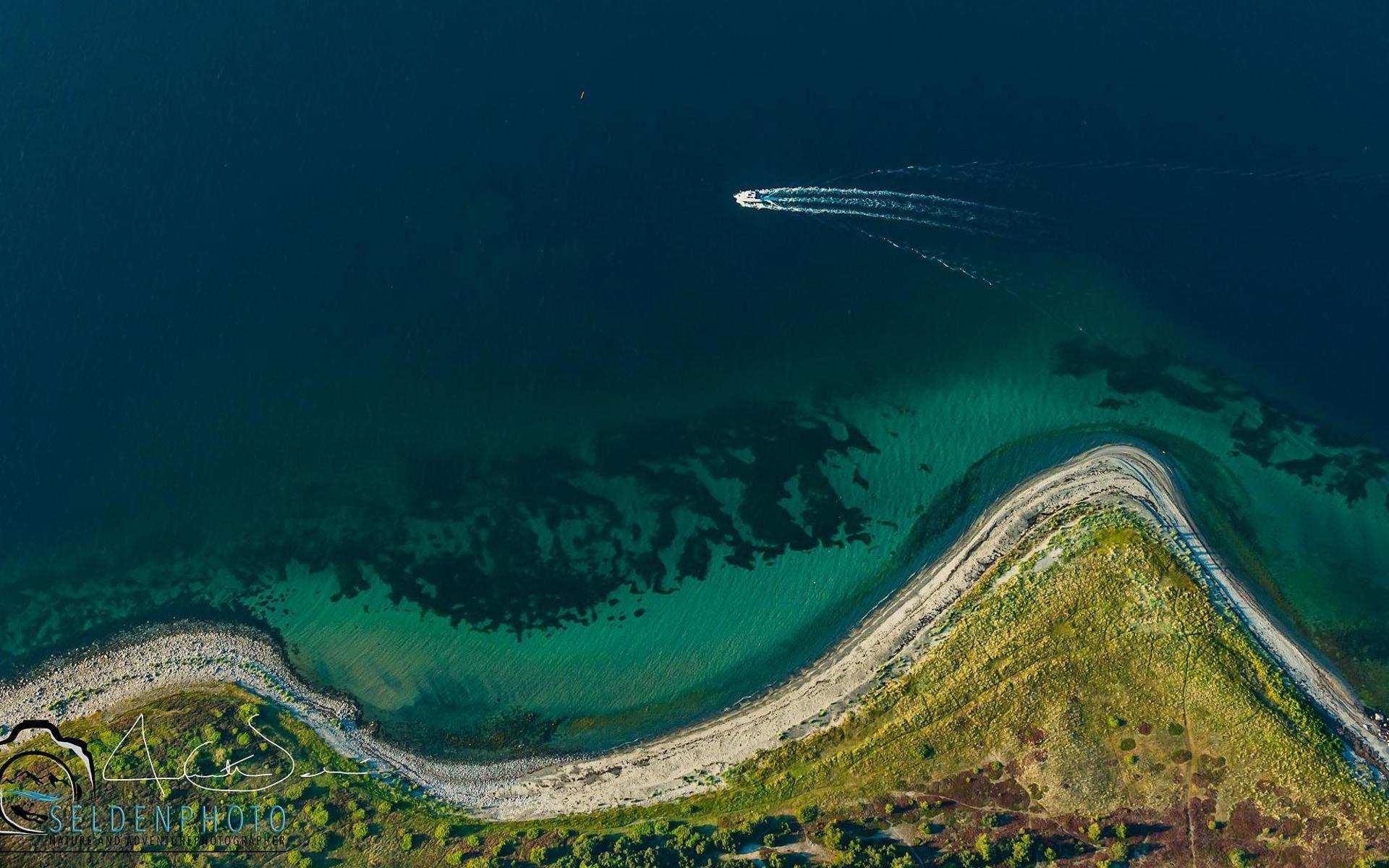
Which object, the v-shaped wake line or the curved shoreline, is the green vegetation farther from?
the v-shaped wake line

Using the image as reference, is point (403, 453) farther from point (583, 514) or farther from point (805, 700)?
point (805, 700)

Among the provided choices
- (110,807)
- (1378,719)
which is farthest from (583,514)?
(1378,719)

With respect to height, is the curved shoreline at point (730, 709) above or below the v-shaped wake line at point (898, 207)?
below

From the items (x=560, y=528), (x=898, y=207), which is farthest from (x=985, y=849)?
(x=898, y=207)
